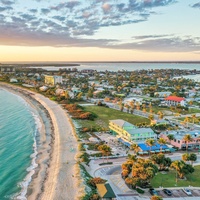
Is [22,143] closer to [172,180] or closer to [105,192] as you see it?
[105,192]

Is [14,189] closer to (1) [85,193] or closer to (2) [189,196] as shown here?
(1) [85,193]

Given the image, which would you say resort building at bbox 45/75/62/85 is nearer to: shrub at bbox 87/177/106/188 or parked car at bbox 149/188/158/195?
shrub at bbox 87/177/106/188

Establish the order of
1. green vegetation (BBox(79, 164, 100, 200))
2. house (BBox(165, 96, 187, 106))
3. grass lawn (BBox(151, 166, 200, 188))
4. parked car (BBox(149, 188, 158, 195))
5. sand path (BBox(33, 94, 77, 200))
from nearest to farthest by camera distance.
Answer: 1. green vegetation (BBox(79, 164, 100, 200))
2. parked car (BBox(149, 188, 158, 195))
3. sand path (BBox(33, 94, 77, 200))
4. grass lawn (BBox(151, 166, 200, 188))
5. house (BBox(165, 96, 187, 106))

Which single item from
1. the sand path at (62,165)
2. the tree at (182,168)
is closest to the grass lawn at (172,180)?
the tree at (182,168)

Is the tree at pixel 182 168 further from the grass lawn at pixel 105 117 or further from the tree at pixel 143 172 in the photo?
the grass lawn at pixel 105 117

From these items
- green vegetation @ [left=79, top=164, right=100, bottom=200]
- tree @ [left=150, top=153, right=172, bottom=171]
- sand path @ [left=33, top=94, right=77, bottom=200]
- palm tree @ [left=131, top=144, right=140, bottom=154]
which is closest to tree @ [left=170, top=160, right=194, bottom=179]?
tree @ [left=150, top=153, right=172, bottom=171]

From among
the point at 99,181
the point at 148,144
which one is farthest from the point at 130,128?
the point at 99,181
